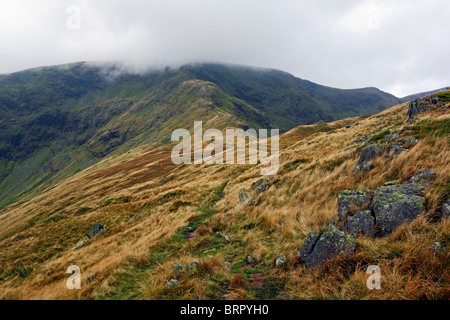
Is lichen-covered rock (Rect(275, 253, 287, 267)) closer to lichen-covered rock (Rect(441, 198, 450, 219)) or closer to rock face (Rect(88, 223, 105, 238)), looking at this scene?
lichen-covered rock (Rect(441, 198, 450, 219))

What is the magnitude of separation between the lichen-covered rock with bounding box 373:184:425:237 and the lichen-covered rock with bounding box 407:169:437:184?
2.36ft

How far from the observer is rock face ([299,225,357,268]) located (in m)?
5.22

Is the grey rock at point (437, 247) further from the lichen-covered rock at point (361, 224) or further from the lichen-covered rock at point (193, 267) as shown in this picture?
the lichen-covered rock at point (193, 267)

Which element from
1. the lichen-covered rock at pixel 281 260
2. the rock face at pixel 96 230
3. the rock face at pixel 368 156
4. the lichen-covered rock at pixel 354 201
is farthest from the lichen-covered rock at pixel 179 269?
the rock face at pixel 96 230

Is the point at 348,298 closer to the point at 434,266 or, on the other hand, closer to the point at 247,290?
the point at 434,266

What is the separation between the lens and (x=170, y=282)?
6047 mm

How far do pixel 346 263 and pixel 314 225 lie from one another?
102 inches

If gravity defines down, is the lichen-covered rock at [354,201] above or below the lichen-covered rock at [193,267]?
above

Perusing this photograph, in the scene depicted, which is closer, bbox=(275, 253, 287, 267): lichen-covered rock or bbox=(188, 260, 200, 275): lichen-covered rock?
bbox=(275, 253, 287, 267): lichen-covered rock

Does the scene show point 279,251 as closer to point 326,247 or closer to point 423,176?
point 326,247

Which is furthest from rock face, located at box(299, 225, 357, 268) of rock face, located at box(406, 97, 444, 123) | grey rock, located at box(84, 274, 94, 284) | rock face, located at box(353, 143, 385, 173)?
rock face, located at box(406, 97, 444, 123)

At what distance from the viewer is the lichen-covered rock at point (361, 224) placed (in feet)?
19.0

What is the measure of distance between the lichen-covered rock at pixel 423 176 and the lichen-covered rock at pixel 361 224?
7.44 ft
